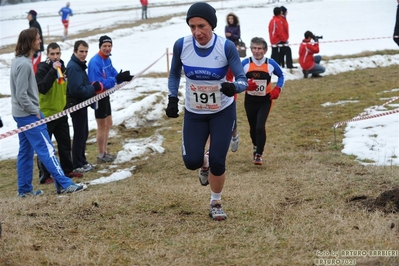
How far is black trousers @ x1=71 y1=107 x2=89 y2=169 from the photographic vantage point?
914 centimetres

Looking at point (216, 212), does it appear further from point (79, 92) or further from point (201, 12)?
point (79, 92)

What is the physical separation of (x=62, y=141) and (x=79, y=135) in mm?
427

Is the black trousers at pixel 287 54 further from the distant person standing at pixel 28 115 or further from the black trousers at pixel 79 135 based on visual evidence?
the distant person standing at pixel 28 115

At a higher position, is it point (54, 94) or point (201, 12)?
point (201, 12)

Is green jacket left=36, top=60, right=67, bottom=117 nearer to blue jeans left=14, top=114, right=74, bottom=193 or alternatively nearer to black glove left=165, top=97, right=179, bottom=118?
blue jeans left=14, top=114, right=74, bottom=193

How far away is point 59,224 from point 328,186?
123 inches

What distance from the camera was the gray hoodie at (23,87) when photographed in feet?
23.0

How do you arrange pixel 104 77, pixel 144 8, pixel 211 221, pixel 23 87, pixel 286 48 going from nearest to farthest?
1. pixel 211 221
2. pixel 23 87
3. pixel 104 77
4. pixel 286 48
5. pixel 144 8

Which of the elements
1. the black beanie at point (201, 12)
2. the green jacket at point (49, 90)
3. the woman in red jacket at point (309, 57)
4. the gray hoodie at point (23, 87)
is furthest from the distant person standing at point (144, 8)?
the black beanie at point (201, 12)

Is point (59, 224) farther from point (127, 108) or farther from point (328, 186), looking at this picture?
point (127, 108)

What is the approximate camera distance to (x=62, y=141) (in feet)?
29.1

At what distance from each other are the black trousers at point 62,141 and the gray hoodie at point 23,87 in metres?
1.41

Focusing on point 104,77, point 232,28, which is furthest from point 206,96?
point 232,28

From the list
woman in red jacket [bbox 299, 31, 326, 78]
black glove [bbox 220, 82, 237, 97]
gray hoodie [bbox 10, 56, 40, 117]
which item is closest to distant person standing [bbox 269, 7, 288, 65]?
woman in red jacket [bbox 299, 31, 326, 78]
